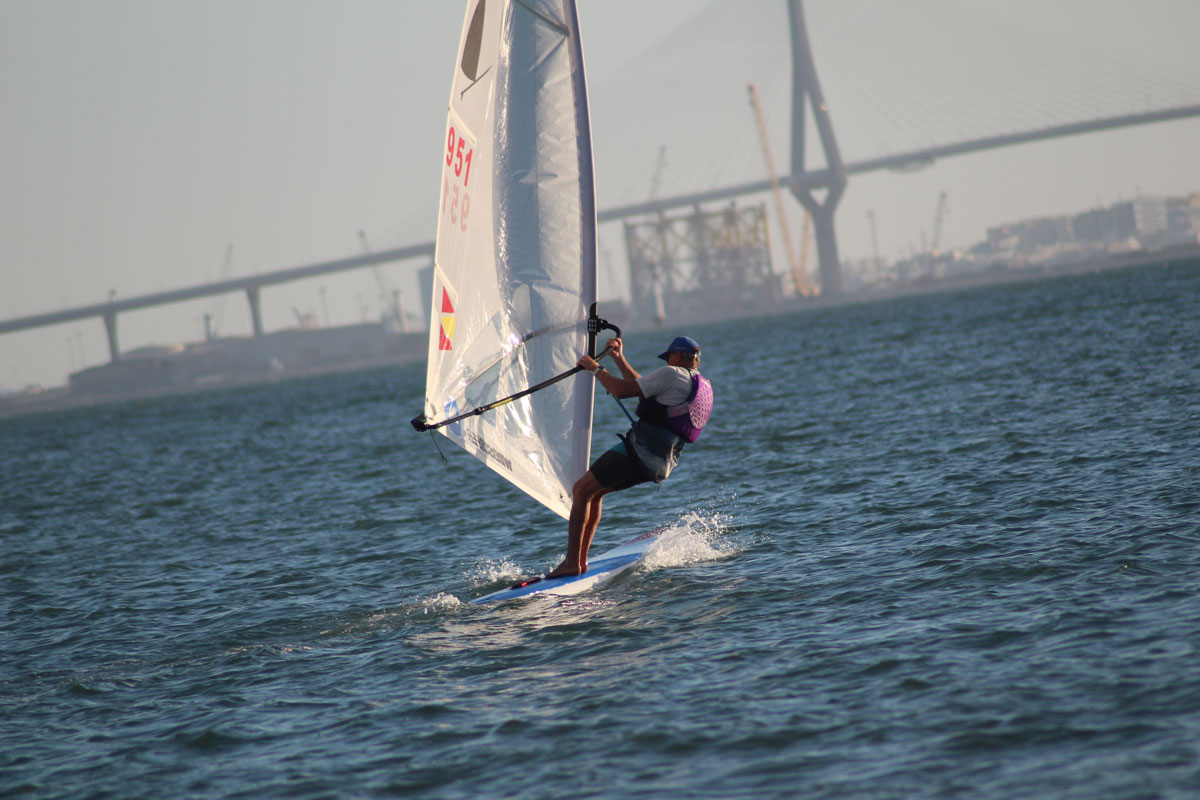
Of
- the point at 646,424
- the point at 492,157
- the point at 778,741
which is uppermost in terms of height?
the point at 492,157

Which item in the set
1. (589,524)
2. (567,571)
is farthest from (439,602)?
(589,524)

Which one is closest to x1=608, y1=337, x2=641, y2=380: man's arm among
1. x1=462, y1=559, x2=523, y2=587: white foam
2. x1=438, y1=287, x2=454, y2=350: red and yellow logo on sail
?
x1=438, y1=287, x2=454, y2=350: red and yellow logo on sail

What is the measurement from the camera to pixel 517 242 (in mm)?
7746

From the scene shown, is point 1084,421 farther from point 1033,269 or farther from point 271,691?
point 1033,269

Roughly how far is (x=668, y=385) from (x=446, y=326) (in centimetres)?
171

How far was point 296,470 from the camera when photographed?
68.3 ft

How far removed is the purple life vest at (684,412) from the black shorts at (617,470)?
297 millimetres

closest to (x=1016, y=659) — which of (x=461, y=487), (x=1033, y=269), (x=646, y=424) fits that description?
(x=646, y=424)

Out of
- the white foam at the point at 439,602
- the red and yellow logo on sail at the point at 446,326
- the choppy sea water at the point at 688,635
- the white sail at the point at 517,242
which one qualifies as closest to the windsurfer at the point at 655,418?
the white sail at the point at 517,242

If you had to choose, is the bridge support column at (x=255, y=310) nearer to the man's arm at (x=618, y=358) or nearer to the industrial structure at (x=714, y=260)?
the industrial structure at (x=714, y=260)

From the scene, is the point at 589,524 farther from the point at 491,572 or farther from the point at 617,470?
the point at 491,572

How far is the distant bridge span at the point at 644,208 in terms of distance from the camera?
8562 centimetres

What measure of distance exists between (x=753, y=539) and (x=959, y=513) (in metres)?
1.74

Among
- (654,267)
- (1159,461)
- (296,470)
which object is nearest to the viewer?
(1159,461)
